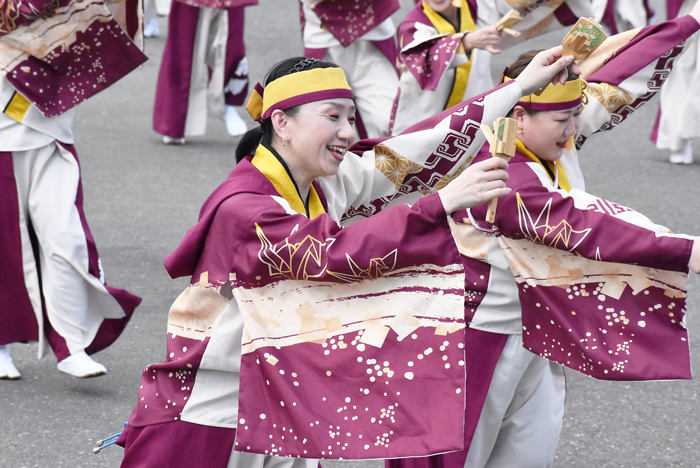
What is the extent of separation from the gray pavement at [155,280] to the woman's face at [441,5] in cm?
178

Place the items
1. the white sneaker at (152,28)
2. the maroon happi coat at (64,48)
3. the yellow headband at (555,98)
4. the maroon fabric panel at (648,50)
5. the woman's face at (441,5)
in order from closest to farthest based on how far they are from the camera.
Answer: the yellow headband at (555,98) → the maroon fabric panel at (648,50) → the maroon happi coat at (64,48) → the woman's face at (441,5) → the white sneaker at (152,28)

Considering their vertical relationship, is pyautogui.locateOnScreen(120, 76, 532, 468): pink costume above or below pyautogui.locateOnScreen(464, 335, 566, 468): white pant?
above

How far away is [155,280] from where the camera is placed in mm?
4531

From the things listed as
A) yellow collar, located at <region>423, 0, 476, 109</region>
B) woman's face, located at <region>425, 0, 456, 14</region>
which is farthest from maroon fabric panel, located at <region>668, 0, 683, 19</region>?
woman's face, located at <region>425, 0, 456, 14</region>

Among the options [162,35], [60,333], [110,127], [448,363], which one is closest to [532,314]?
[448,363]

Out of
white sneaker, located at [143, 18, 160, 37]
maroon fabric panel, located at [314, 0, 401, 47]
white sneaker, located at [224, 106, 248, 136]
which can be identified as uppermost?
maroon fabric panel, located at [314, 0, 401, 47]

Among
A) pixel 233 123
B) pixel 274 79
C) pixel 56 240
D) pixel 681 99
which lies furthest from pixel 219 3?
pixel 274 79

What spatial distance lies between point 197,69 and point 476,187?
5181mm

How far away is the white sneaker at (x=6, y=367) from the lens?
355 centimetres

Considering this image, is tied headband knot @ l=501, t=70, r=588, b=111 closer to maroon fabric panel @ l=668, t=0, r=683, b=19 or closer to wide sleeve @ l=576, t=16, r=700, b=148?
wide sleeve @ l=576, t=16, r=700, b=148

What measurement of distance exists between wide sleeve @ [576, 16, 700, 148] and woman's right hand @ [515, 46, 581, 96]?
1.53 ft

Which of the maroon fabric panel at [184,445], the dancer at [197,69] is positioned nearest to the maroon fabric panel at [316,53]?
the dancer at [197,69]

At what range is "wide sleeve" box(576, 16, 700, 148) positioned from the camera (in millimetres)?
2748

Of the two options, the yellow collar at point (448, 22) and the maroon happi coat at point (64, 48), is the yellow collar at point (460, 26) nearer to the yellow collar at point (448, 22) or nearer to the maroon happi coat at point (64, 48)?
the yellow collar at point (448, 22)
